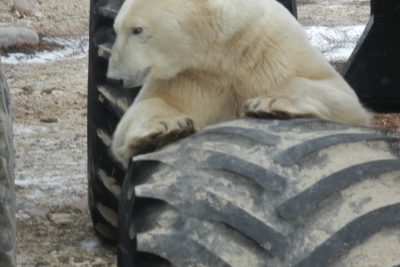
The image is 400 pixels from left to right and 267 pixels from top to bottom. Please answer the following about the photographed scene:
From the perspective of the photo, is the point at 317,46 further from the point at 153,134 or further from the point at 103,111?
the point at 153,134

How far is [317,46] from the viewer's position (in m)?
7.99

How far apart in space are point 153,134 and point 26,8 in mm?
7985

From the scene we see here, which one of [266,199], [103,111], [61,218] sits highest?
[266,199]

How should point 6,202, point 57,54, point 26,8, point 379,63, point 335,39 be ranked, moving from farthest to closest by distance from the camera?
point 26,8, point 335,39, point 57,54, point 379,63, point 6,202

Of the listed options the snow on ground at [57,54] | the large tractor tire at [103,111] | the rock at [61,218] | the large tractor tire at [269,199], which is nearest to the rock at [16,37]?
the snow on ground at [57,54]

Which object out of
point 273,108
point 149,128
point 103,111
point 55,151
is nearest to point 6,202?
point 149,128

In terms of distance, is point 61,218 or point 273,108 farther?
point 61,218

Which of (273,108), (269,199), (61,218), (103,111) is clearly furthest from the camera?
(61,218)

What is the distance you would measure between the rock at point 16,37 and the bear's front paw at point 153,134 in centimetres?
612

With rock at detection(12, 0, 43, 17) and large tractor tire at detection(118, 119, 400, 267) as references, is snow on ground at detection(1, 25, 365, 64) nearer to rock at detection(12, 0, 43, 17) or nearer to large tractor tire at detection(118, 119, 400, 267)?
rock at detection(12, 0, 43, 17)

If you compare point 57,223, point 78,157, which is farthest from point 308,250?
point 78,157

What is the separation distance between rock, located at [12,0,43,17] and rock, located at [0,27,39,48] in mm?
1284

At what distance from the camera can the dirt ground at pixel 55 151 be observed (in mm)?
3639

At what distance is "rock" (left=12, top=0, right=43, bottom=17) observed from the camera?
9695 millimetres
